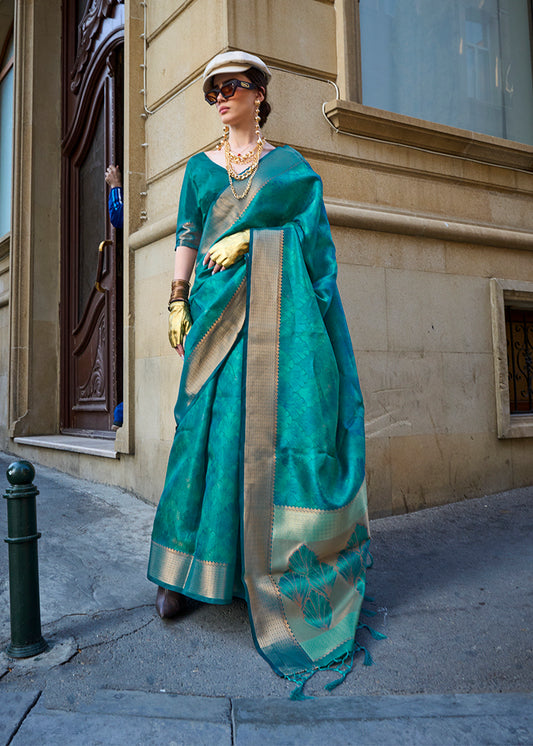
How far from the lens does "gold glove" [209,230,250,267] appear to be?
7.72 ft

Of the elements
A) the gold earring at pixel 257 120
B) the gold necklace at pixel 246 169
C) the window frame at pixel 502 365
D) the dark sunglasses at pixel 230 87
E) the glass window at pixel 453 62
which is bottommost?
the window frame at pixel 502 365

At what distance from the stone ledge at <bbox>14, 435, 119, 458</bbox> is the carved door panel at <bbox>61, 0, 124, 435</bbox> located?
10.2 inches

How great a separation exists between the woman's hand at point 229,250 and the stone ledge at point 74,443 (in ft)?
8.85

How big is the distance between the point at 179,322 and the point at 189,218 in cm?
48

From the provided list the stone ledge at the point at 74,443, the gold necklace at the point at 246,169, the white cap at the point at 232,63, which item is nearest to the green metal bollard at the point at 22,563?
the gold necklace at the point at 246,169

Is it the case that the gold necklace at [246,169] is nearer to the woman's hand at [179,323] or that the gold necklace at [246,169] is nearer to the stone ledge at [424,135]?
the woman's hand at [179,323]

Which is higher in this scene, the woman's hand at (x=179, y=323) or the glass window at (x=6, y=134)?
the glass window at (x=6, y=134)

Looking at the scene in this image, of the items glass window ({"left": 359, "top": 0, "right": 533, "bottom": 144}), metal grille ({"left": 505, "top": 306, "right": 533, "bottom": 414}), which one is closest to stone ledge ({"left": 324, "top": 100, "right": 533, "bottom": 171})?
glass window ({"left": 359, "top": 0, "right": 533, "bottom": 144})

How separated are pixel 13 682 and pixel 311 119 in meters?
3.68

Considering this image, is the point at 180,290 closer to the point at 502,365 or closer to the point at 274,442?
the point at 274,442

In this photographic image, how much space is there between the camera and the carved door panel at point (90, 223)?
5.81 m

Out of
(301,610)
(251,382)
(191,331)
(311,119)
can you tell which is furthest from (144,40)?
(301,610)

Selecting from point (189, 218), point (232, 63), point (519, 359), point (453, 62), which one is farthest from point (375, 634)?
point (453, 62)

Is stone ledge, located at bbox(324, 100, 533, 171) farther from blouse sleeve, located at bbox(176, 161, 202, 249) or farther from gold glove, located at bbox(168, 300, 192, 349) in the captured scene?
gold glove, located at bbox(168, 300, 192, 349)
